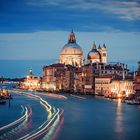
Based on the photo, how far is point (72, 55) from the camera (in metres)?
80.9

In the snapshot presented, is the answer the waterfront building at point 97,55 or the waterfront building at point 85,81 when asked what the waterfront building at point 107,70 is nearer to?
the waterfront building at point 85,81

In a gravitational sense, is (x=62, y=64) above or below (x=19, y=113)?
above

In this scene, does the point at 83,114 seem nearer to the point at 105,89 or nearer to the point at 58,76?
the point at 105,89

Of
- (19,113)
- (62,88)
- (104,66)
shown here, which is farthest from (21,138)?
(62,88)

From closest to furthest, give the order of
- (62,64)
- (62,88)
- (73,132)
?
(73,132) < (62,88) < (62,64)

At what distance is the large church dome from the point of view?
81.0 meters

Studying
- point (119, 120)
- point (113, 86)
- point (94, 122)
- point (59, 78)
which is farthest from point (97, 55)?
point (94, 122)

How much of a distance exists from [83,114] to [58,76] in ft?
152

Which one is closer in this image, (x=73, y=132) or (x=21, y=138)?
(x=21, y=138)

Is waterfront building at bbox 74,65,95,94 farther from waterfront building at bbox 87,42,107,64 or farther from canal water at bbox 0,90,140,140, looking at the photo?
canal water at bbox 0,90,140,140

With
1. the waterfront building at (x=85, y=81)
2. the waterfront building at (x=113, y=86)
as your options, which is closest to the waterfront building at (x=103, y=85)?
the waterfront building at (x=113, y=86)

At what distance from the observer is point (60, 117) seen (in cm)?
2800

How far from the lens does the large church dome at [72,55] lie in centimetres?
8100

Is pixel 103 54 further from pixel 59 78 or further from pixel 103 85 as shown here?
pixel 103 85
